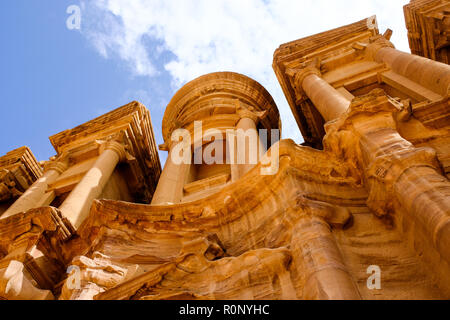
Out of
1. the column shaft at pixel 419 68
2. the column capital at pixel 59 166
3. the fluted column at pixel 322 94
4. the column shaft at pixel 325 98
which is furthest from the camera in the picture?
the column capital at pixel 59 166

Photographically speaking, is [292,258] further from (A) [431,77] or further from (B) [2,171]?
(B) [2,171]

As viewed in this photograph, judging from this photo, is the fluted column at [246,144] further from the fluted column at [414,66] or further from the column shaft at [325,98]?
the fluted column at [414,66]

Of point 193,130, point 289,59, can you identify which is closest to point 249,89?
point 289,59

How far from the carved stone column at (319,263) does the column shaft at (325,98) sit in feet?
20.9

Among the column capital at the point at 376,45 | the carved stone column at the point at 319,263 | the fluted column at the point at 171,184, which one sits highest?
the column capital at the point at 376,45

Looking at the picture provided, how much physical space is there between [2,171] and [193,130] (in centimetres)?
1061

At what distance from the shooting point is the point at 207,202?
8.02 meters

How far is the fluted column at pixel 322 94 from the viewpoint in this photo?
465 inches

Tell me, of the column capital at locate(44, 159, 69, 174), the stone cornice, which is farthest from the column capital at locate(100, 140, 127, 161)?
the column capital at locate(44, 159, 69, 174)

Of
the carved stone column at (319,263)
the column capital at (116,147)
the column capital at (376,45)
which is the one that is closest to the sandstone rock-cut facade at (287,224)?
the carved stone column at (319,263)

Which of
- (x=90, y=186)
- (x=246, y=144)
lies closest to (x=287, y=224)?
(x=246, y=144)

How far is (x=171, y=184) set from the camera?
12656 millimetres

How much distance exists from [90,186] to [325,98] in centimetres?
853

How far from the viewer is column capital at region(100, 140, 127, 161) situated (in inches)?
651
